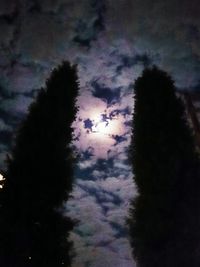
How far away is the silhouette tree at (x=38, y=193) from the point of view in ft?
21.3

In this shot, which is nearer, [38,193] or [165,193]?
[165,193]

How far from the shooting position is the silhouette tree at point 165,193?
5949mm

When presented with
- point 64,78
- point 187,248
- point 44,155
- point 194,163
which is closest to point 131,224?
point 187,248

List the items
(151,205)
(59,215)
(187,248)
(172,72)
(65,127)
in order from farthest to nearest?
1. (172,72)
2. (65,127)
3. (59,215)
4. (151,205)
5. (187,248)

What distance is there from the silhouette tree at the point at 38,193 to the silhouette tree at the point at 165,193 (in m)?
1.46

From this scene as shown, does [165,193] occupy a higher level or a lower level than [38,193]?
A: lower

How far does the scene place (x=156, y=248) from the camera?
20.0 ft

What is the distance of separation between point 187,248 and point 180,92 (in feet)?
20.3

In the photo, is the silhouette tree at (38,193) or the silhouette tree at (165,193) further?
the silhouette tree at (38,193)

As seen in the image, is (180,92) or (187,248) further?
(180,92)

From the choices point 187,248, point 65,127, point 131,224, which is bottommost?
point 187,248

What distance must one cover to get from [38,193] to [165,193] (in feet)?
8.12

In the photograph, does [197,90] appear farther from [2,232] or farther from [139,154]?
[2,232]

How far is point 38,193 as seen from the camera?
6.94 meters
